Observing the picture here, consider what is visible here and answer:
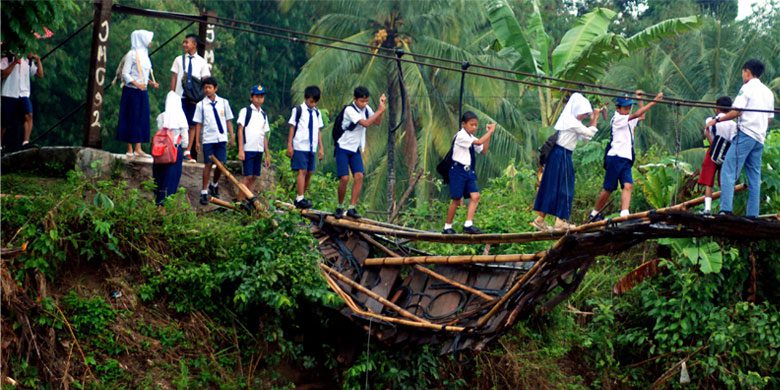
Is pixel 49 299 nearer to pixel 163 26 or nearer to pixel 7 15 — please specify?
pixel 7 15

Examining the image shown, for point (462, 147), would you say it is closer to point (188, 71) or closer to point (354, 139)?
point (354, 139)

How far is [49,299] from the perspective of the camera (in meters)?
10.3

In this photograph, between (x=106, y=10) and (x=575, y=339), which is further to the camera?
(x=575, y=339)

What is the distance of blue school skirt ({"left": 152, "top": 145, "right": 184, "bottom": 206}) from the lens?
11.9 metres

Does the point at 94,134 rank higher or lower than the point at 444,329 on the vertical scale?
higher

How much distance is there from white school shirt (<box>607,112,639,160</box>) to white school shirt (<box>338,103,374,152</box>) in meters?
2.35

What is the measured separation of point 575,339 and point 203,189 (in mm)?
4692

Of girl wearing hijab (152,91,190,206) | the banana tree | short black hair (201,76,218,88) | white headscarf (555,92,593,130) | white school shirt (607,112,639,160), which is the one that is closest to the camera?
white school shirt (607,112,639,160)

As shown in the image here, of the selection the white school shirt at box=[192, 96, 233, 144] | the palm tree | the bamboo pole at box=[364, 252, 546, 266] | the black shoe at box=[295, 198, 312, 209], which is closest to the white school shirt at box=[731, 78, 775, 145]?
the bamboo pole at box=[364, 252, 546, 266]

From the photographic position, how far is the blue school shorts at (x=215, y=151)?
1232 centimetres

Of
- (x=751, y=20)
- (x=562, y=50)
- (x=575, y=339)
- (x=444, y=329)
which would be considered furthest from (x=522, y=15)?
(x=444, y=329)

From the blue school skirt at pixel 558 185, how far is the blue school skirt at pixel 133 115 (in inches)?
174

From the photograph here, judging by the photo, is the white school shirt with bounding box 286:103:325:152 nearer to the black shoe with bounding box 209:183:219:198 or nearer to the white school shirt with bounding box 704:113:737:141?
the black shoe with bounding box 209:183:219:198

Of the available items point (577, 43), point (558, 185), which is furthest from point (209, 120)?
point (577, 43)
